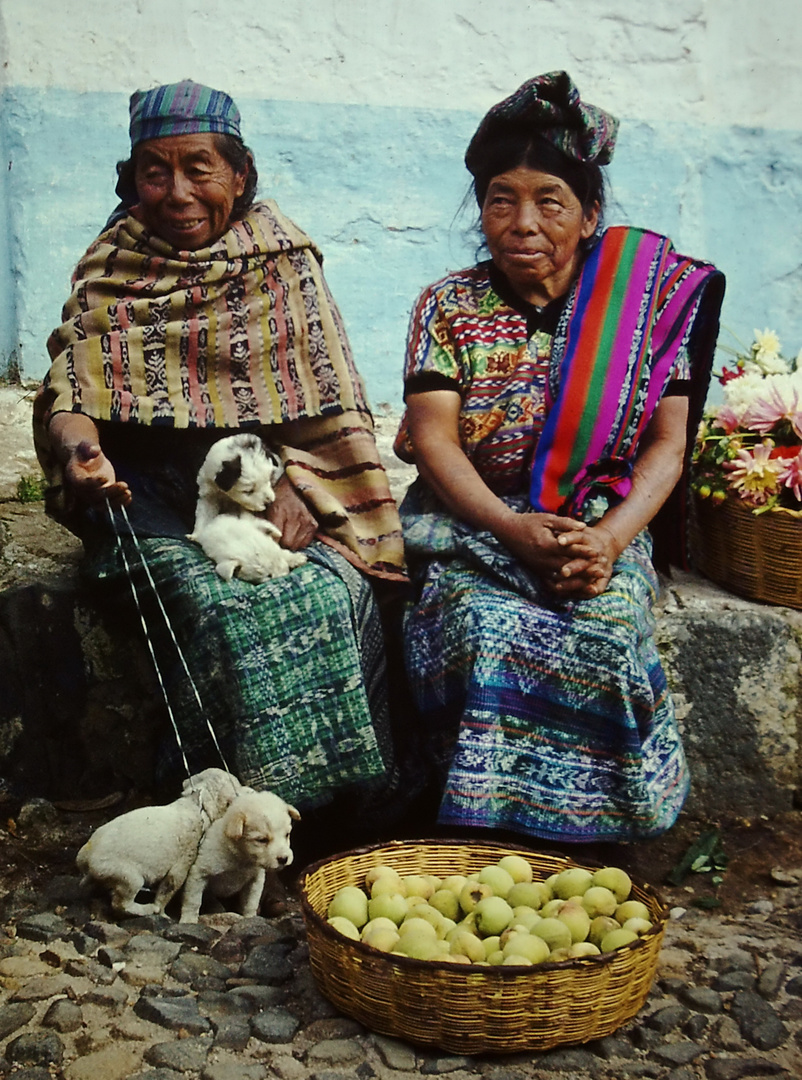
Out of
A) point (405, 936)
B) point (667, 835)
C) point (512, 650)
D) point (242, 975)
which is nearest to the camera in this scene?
point (405, 936)

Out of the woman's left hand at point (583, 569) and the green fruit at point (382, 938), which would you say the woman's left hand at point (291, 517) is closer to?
the woman's left hand at point (583, 569)

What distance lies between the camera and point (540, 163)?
366cm

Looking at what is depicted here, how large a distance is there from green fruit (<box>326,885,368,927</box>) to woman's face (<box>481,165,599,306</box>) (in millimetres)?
1888

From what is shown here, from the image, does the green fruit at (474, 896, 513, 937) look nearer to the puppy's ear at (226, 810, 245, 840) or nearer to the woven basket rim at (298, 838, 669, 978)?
the woven basket rim at (298, 838, 669, 978)

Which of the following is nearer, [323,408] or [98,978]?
[98,978]

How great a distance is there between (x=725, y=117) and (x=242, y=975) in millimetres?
4508

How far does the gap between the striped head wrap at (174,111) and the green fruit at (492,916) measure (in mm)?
2345

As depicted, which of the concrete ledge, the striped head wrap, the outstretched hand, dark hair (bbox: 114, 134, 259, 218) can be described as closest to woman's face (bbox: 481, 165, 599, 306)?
dark hair (bbox: 114, 134, 259, 218)

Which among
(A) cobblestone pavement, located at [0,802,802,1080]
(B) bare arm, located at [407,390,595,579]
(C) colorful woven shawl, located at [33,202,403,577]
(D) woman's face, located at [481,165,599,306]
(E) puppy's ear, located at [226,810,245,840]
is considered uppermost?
(D) woman's face, located at [481,165,599,306]

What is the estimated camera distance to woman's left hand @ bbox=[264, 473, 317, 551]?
3699 millimetres

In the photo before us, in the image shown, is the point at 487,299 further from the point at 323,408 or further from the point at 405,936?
the point at 405,936

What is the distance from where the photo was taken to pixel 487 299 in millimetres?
3820

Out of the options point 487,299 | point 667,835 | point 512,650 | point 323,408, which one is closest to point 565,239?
point 487,299

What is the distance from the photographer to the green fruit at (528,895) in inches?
114
